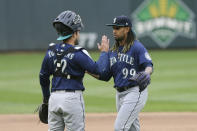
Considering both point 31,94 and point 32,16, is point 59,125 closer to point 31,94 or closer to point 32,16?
point 31,94

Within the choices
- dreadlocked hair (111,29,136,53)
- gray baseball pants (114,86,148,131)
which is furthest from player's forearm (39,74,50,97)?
dreadlocked hair (111,29,136,53)

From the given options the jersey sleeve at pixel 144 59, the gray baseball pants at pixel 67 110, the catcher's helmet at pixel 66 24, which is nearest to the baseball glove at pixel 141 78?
the jersey sleeve at pixel 144 59

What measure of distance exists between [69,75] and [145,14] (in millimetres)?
17665

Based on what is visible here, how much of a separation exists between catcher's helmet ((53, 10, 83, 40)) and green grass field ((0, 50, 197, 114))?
18.0 feet

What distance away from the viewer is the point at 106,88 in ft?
45.1

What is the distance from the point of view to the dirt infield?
8.91 metres

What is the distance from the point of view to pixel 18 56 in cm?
2161

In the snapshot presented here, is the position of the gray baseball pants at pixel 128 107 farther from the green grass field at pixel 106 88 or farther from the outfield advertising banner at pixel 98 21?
the outfield advertising banner at pixel 98 21

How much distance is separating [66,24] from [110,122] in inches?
168

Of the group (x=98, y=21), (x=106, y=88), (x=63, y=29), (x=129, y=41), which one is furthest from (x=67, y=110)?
(x=98, y=21)

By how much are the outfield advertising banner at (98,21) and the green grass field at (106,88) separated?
2.08 meters

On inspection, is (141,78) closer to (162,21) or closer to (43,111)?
(43,111)

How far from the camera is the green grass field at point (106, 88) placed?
445 inches

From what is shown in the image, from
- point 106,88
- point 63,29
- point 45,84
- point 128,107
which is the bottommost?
point 106,88
